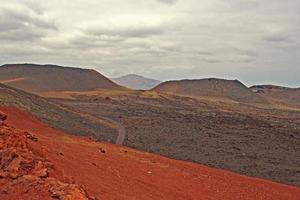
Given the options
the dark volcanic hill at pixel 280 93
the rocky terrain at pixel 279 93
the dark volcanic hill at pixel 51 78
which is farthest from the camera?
the dark volcanic hill at pixel 280 93

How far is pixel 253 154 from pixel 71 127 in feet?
48.0

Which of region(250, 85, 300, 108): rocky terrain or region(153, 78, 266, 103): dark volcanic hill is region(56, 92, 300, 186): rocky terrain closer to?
region(153, 78, 266, 103): dark volcanic hill

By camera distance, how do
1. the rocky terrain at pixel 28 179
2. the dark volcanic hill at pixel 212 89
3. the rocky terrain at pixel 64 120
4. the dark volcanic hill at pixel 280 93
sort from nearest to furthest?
1. the rocky terrain at pixel 28 179
2. the rocky terrain at pixel 64 120
3. the dark volcanic hill at pixel 212 89
4. the dark volcanic hill at pixel 280 93

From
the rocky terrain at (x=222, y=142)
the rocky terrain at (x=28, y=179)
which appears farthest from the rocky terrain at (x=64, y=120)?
the rocky terrain at (x=28, y=179)

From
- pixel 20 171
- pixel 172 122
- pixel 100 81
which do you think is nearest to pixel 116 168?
pixel 20 171

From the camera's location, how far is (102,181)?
12.4 m

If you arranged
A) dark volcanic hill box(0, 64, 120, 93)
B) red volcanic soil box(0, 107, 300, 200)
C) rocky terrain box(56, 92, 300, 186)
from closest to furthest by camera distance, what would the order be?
red volcanic soil box(0, 107, 300, 200) → rocky terrain box(56, 92, 300, 186) → dark volcanic hill box(0, 64, 120, 93)

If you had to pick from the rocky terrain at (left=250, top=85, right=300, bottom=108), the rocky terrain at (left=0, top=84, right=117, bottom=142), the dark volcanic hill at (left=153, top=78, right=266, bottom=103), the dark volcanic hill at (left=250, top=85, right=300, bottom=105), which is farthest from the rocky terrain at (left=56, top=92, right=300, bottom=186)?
the dark volcanic hill at (left=250, top=85, right=300, bottom=105)

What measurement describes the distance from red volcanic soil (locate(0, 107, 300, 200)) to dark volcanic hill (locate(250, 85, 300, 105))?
130811 millimetres

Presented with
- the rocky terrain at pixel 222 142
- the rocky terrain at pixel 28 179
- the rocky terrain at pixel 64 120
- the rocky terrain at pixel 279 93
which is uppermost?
the rocky terrain at pixel 279 93

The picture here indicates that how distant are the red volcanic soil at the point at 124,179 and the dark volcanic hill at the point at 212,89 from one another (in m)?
121

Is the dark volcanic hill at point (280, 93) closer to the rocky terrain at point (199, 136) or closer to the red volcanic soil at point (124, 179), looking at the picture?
the rocky terrain at point (199, 136)

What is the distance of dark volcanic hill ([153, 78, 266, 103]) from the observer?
143337 millimetres

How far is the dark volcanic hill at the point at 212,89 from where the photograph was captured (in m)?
143
